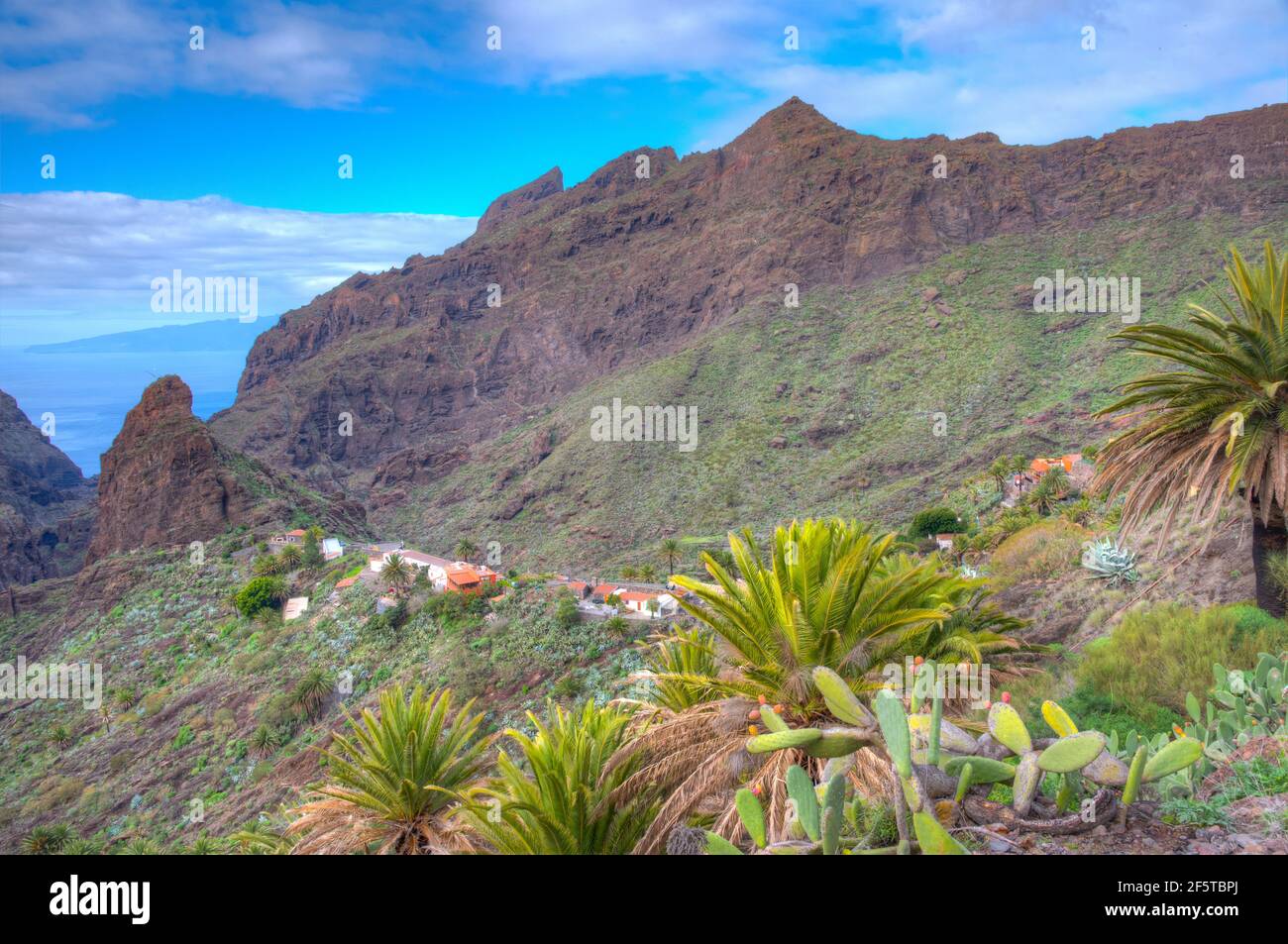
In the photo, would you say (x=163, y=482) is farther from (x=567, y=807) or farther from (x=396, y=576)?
(x=567, y=807)

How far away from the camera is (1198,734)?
505cm

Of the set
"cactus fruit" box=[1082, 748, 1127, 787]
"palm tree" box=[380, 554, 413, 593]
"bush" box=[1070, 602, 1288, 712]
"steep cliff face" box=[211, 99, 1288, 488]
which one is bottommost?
"palm tree" box=[380, 554, 413, 593]

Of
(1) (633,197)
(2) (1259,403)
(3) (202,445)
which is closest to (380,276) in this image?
(1) (633,197)

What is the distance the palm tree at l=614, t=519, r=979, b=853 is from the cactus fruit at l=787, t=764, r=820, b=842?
2029 mm

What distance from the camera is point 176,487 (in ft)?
184

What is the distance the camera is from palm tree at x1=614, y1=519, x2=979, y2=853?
559 cm

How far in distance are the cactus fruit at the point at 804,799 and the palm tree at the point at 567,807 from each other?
2901 millimetres

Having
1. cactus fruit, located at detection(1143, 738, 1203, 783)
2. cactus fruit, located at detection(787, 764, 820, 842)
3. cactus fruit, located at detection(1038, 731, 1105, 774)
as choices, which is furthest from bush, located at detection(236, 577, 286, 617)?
cactus fruit, located at detection(1143, 738, 1203, 783)

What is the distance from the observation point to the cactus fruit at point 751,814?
11.1 ft

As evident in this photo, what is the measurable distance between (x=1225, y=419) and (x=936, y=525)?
2739 cm

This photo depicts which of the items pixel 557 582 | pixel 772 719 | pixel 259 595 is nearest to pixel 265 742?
pixel 259 595

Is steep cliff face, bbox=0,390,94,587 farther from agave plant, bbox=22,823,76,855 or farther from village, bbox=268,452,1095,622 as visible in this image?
agave plant, bbox=22,823,76,855

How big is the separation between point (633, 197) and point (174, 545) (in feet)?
345

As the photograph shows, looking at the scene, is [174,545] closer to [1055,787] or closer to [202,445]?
[202,445]
